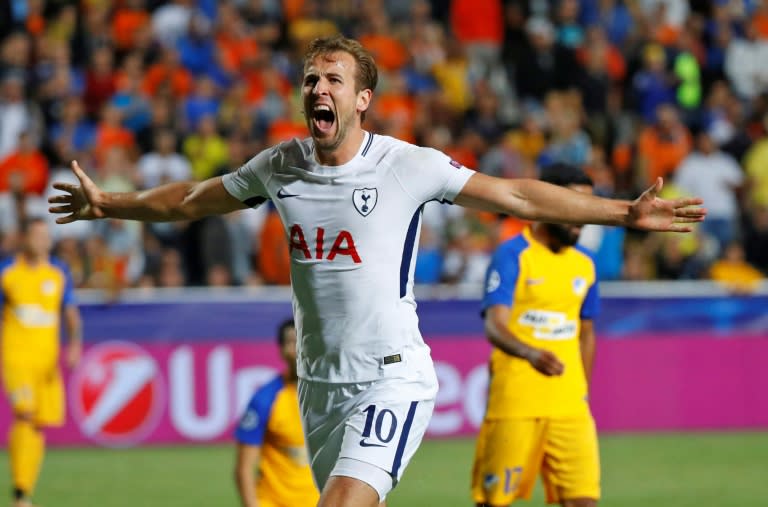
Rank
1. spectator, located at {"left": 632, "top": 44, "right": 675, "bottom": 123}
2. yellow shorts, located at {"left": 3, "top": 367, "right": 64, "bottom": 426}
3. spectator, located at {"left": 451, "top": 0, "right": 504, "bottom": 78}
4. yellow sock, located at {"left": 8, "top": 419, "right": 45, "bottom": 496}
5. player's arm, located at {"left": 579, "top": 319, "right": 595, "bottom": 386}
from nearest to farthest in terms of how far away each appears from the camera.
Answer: player's arm, located at {"left": 579, "top": 319, "right": 595, "bottom": 386} < yellow sock, located at {"left": 8, "top": 419, "right": 45, "bottom": 496} < yellow shorts, located at {"left": 3, "top": 367, "right": 64, "bottom": 426} < spectator, located at {"left": 632, "top": 44, "right": 675, "bottom": 123} < spectator, located at {"left": 451, "top": 0, "right": 504, "bottom": 78}

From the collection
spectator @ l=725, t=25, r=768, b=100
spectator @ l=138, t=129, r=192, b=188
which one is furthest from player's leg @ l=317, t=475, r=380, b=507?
spectator @ l=725, t=25, r=768, b=100

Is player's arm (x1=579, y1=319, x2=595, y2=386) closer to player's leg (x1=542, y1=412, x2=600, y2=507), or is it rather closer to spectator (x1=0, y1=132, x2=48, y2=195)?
player's leg (x1=542, y1=412, x2=600, y2=507)

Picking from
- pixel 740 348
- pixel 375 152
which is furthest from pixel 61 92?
pixel 375 152

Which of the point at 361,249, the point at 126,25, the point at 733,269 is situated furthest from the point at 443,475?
the point at 126,25

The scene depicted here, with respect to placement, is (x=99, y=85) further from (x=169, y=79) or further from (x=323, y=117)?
(x=323, y=117)

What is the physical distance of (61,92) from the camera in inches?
686

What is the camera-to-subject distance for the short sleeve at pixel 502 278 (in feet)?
25.6

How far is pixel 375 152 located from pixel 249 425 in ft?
7.76

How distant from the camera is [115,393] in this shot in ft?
46.5

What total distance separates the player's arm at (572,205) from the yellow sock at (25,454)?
6188 mm

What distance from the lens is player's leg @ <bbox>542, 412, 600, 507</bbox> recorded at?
7711 mm

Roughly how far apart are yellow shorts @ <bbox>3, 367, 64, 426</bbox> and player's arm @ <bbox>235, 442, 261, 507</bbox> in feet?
14.4

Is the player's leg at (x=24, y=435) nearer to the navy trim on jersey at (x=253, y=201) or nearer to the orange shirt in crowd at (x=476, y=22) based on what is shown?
the navy trim on jersey at (x=253, y=201)

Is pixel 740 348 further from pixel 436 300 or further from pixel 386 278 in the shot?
pixel 386 278
